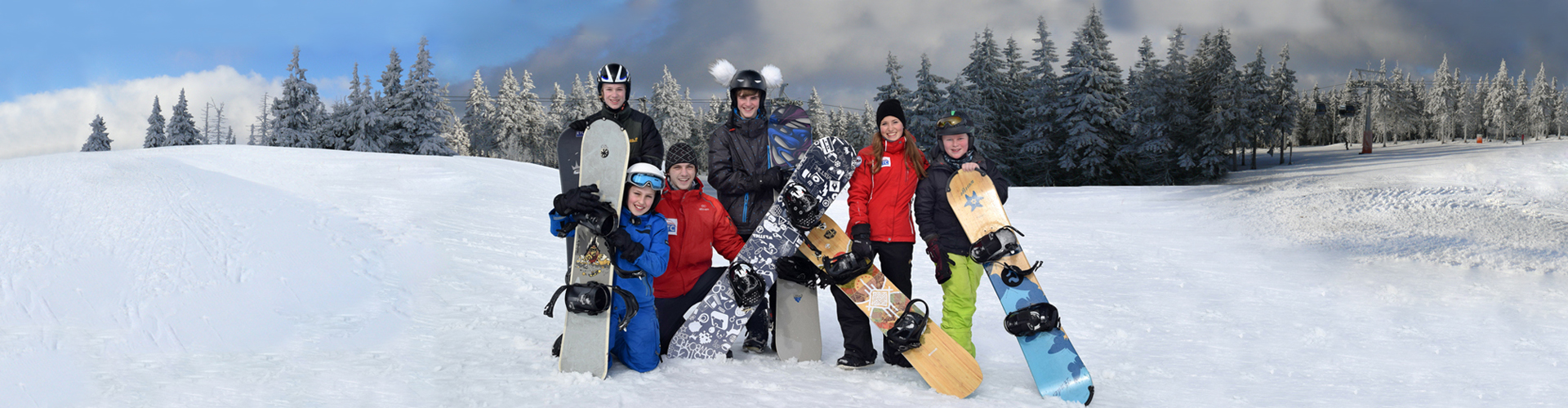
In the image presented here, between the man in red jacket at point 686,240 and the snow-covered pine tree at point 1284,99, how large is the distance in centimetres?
3104

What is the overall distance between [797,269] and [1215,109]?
2832 cm

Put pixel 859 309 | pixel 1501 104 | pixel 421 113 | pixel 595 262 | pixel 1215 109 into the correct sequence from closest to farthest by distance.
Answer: pixel 595 262 < pixel 859 309 < pixel 1215 109 < pixel 421 113 < pixel 1501 104

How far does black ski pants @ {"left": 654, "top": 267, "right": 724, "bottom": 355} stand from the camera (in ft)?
14.3

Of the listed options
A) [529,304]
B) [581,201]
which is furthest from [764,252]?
[529,304]

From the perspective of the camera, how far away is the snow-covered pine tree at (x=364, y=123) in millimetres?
29906

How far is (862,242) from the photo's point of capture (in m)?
3.83

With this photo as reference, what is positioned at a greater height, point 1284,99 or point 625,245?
point 1284,99

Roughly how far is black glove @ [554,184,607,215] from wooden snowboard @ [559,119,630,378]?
16 centimetres

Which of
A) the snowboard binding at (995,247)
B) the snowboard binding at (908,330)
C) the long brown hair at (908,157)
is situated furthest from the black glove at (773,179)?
the snowboard binding at (995,247)

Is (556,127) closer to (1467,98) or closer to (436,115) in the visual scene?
(436,115)

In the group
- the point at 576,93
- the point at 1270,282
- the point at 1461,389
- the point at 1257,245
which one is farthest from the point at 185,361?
the point at 576,93

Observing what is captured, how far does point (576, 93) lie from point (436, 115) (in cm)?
1988

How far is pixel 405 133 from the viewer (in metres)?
30.4

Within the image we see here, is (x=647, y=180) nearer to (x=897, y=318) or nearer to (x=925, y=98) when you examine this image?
(x=897, y=318)
